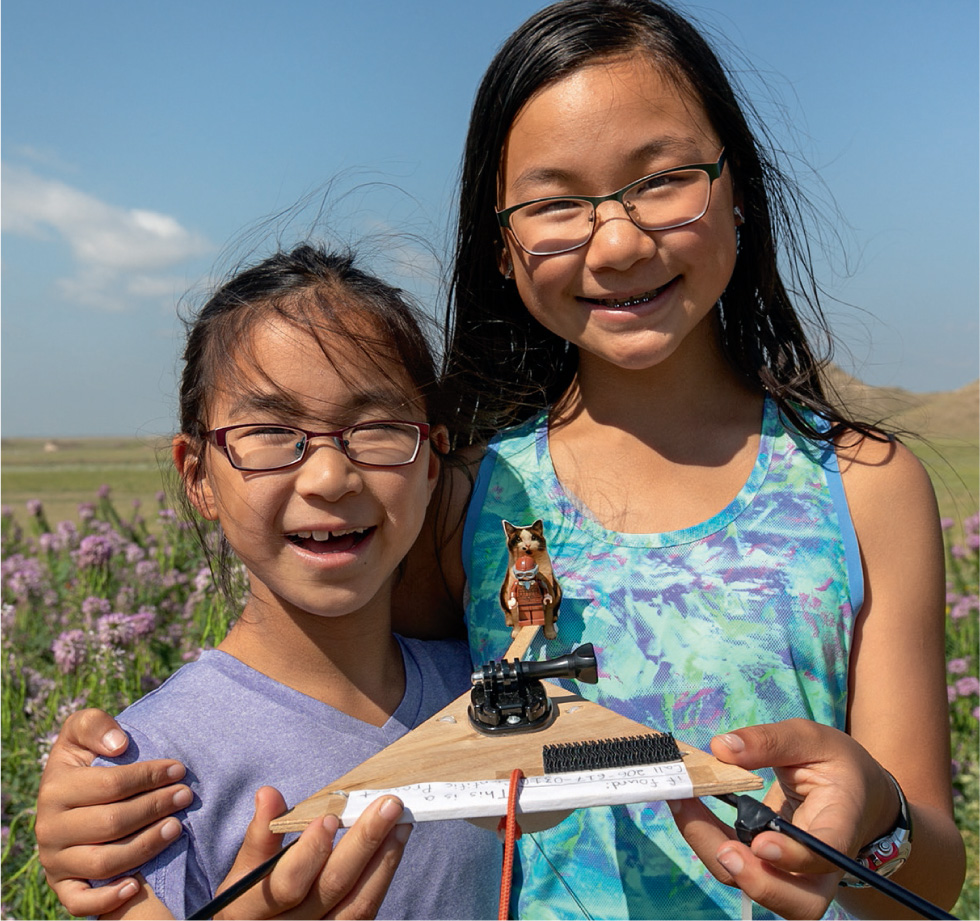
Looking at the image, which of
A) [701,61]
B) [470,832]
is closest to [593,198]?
[701,61]

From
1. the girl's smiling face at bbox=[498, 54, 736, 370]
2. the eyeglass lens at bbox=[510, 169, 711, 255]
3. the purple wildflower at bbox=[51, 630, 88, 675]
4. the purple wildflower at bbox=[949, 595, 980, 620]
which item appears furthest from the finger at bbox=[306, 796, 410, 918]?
the purple wildflower at bbox=[949, 595, 980, 620]

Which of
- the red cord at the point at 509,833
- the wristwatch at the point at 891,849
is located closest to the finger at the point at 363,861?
the red cord at the point at 509,833

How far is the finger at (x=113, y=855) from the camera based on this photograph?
1.52m

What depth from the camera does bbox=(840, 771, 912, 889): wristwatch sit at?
5.24 ft

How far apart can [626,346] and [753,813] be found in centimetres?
99

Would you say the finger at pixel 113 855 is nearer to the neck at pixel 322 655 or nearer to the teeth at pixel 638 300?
the neck at pixel 322 655

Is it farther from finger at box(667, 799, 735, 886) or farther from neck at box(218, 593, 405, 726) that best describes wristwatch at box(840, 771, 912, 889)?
neck at box(218, 593, 405, 726)

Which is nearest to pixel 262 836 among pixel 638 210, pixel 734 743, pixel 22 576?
pixel 734 743

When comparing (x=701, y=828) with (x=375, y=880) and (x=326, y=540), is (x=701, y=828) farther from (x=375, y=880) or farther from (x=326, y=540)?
(x=326, y=540)

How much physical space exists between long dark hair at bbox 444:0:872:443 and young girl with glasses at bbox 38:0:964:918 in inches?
0.4

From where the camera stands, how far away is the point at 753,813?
1308 millimetres

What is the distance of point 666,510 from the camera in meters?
2.07

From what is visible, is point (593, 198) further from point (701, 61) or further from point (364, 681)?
point (364, 681)

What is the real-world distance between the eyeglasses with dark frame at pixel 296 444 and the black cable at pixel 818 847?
2.92ft
